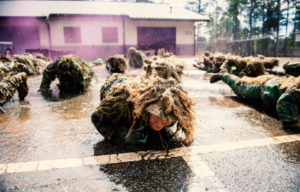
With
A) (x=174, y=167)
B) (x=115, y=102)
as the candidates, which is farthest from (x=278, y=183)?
(x=115, y=102)

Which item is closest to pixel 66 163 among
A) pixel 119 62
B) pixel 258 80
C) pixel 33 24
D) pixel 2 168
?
pixel 2 168

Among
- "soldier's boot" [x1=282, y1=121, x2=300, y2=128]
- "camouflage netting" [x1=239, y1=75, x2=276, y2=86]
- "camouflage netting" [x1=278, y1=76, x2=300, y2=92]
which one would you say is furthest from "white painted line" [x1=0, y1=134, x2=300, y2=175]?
"camouflage netting" [x1=239, y1=75, x2=276, y2=86]

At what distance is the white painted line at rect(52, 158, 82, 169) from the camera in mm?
2139

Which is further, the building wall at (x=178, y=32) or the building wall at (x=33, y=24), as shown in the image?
the building wall at (x=178, y=32)

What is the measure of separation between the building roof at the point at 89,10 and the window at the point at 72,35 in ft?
4.33

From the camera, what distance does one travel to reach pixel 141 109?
2137 mm

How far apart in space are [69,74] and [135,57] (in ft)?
20.9

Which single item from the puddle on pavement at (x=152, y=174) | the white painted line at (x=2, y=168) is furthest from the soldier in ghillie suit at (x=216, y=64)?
the white painted line at (x=2, y=168)

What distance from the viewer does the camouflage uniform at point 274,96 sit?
2992 mm

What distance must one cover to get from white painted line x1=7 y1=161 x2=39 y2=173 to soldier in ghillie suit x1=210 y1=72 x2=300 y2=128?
3219 millimetres

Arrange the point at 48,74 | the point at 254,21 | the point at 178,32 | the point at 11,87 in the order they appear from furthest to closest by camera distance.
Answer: the point at 254,21, the point at 178,32, the point at 48,74, the point at 11,87

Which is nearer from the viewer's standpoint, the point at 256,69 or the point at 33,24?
the point at 256,69

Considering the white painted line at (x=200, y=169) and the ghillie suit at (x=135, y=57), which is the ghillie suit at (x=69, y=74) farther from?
the ghillie suit at (x=135, y=57)

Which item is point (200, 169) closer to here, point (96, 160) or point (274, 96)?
point (96, 160)
